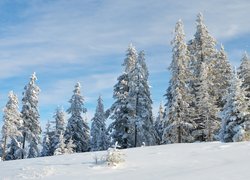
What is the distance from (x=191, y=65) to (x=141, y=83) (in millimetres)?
6128

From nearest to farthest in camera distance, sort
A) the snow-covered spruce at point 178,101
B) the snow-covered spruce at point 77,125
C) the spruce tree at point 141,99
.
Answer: the snow-covered spruce at point 178,101 < the spruce tree at point 141,99 < the snow-covered spruce at point 77,125

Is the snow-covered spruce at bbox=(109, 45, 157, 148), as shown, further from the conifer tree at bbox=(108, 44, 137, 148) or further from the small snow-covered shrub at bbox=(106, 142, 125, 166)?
the small snow-covered shrub at bbox=(106, 142, 125, 166)

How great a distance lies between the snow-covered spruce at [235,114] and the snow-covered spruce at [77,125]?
84.2 ft

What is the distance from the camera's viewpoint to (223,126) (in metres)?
33.2

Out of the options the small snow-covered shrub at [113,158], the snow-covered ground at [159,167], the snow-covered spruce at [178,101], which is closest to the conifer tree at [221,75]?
the snow-covered spruce at [178,101]

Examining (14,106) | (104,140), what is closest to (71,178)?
(14,106)

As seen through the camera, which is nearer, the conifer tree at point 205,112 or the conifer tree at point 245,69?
the conifer tree at point 205,112

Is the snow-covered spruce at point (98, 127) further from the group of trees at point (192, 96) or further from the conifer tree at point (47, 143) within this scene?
the group of trees at point (192, 96)

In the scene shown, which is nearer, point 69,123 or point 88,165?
point 88,165

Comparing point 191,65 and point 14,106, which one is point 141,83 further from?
point 14,106

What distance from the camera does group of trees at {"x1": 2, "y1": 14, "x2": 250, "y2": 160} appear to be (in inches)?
1731

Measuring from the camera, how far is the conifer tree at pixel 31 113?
54906mm

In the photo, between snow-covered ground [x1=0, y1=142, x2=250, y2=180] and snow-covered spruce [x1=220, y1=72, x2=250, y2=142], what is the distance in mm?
16598

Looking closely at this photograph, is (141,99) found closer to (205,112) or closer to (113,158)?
(205,112)
